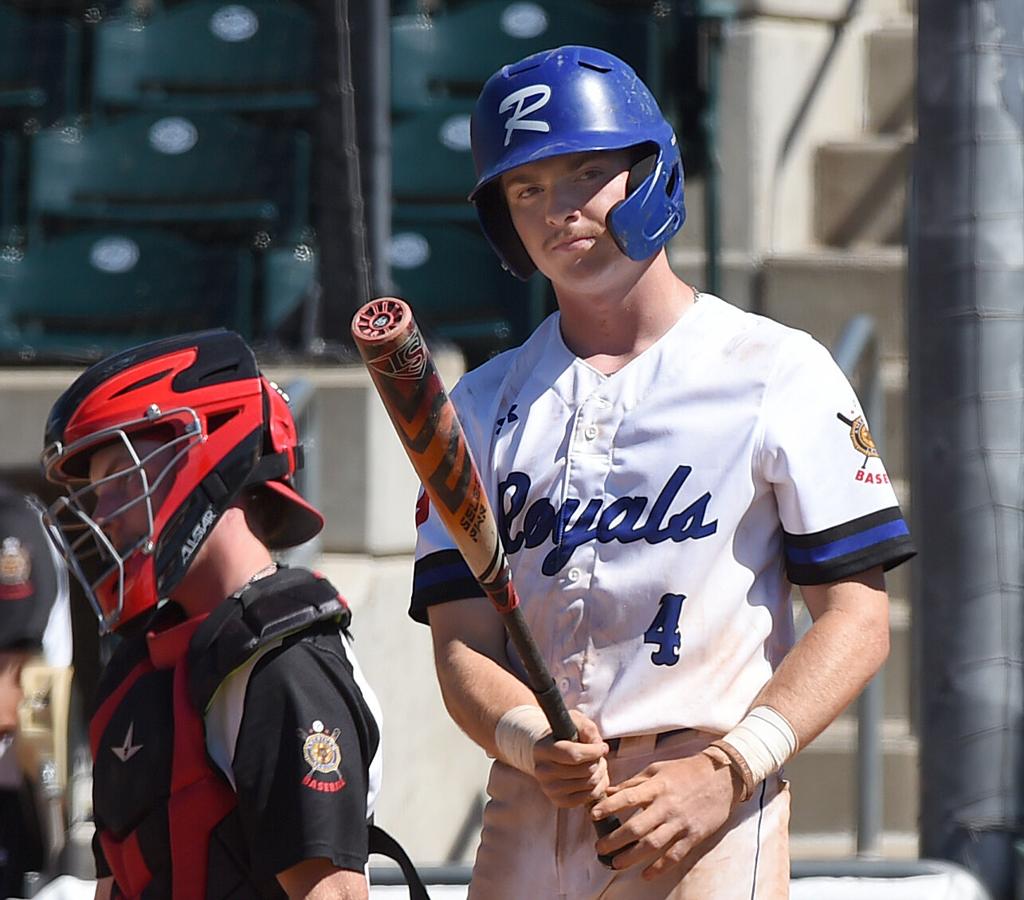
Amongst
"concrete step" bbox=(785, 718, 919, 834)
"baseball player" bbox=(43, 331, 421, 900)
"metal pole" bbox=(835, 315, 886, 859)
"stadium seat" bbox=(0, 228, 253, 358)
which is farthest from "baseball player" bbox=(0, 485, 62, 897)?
"stadium seat" bbox=(0, 228, 253, 358)

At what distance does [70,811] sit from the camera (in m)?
4.32

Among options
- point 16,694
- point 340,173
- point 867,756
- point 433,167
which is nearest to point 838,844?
point 867,756

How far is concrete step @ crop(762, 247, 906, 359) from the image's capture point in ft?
A: 19.7

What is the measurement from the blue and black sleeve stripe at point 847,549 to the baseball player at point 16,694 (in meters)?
2.35

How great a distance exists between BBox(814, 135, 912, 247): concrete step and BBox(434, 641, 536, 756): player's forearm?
14.5 ft

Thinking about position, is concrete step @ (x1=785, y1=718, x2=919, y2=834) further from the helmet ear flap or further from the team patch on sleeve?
the team patch on sleeve

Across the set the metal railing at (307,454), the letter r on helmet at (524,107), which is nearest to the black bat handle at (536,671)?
the letter r on helmet at (524,107)

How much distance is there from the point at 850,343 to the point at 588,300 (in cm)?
239

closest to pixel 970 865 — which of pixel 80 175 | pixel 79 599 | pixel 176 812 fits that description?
pixel 176 812

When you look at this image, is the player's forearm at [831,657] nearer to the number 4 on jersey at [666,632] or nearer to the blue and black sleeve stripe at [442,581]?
the number 4 on jersey at [666,632]

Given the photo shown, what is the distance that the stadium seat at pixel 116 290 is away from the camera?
260 inches

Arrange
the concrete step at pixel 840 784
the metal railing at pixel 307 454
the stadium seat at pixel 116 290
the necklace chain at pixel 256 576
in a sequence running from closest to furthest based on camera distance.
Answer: the necklace chain at pixel 256 576 → the metal railing at pixel 307 454 → the concrete step at pixel 840 784 → the stadium seat at pixel 116 290

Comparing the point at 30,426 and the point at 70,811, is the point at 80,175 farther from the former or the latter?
the point at 70,811

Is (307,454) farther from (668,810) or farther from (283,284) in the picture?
(668,810)
